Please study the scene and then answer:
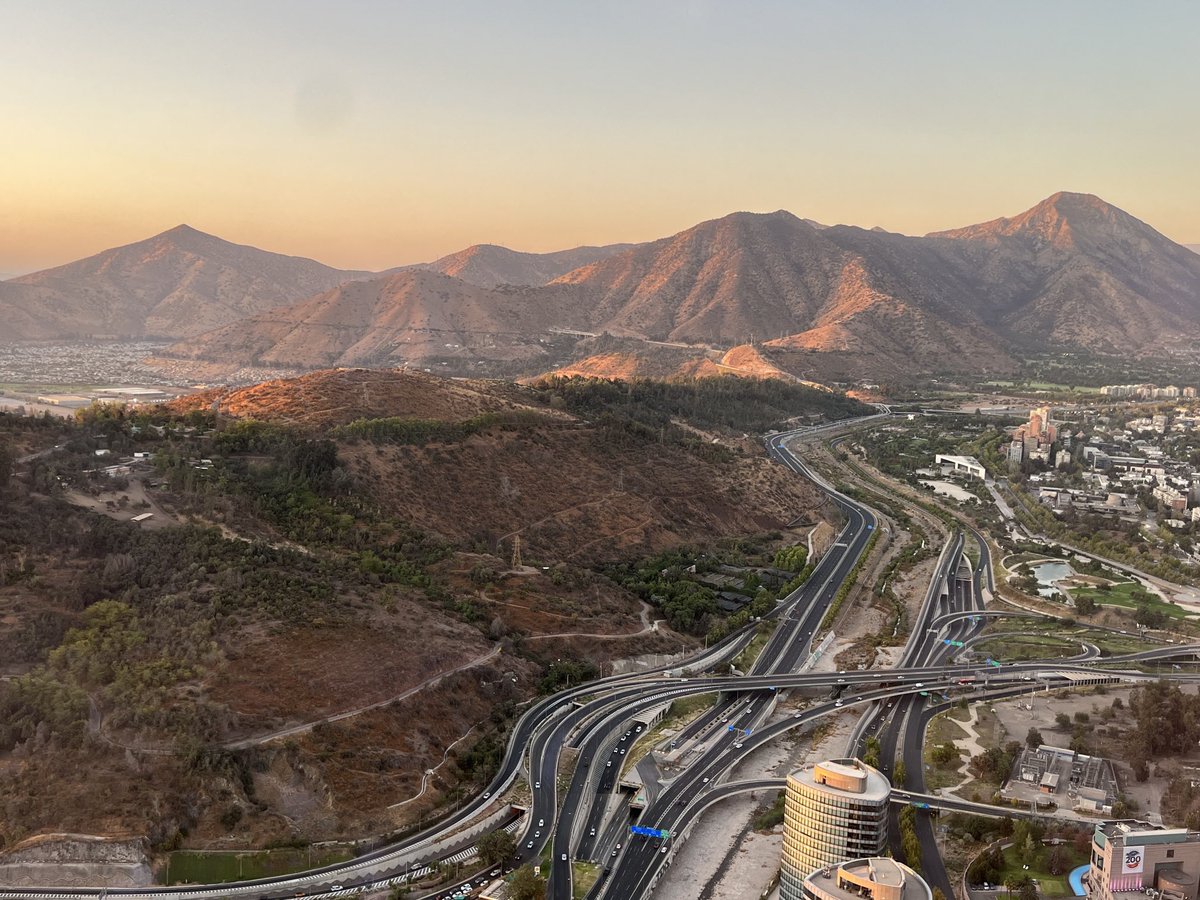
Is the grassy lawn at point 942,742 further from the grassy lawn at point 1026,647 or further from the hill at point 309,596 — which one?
the hill at point 309,596

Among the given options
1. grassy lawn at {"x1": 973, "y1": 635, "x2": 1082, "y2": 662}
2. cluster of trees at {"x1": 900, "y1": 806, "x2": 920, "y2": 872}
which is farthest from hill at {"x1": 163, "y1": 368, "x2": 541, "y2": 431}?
cluster of trees at {"x1": 900, "y1": 806, "x2": 920, "y2": 872}

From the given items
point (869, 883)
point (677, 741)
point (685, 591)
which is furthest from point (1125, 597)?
point (869, 883)

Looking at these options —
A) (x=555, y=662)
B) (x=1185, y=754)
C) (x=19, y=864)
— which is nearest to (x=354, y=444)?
(x=555, y=662)

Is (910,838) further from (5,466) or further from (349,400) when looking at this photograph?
(349,400)

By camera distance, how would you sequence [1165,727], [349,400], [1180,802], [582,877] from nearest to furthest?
[582,877]
[1180,802]
[1165,727]
[349,400]

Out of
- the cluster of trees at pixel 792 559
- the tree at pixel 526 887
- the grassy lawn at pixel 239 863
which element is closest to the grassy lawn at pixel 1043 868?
the tree at pixel 526 887

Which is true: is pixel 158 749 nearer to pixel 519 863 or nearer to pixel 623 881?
pixel 519 863

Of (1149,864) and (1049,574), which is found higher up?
(1149,864)
